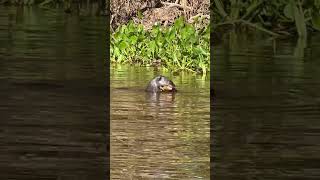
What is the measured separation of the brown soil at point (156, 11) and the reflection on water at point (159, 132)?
666 cm

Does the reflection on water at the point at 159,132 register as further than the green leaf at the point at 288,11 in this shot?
No

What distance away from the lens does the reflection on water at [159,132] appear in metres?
5.90

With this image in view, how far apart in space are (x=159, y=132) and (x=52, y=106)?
978mm

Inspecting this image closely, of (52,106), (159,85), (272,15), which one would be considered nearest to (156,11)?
(272,15)

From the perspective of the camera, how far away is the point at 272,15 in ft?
49.9

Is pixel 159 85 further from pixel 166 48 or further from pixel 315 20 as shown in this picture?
pixel 315 20

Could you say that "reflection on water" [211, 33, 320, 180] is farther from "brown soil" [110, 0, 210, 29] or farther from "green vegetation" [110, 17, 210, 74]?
"brown soil" [110, 0, 210, 29]

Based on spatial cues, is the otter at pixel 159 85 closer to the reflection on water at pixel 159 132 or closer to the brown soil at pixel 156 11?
the reflection on water at pixel 159 132

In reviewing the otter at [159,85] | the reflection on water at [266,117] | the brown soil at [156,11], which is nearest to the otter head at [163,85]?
the otter at [159,85]

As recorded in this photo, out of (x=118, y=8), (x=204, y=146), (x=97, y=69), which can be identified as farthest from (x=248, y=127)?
(x=118, y=8)

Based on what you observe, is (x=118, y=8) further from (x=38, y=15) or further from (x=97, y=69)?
(x=97, y=69)

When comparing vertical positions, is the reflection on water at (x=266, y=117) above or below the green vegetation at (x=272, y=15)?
below

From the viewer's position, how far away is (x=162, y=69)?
11.5 metres

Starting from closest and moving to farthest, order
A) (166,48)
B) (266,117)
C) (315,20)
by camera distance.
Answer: (266,117)
(166,48)
(315,20)
